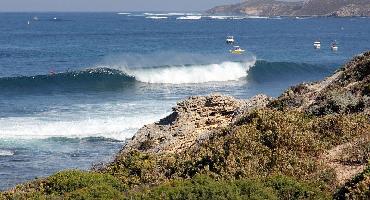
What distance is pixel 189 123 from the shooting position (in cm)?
1766

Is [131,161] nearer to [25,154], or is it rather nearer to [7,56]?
[25,154]

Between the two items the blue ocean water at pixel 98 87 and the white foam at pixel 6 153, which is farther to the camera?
the blue ocean water at pixel 98 87

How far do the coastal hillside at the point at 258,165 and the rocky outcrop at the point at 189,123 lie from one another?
141 mm

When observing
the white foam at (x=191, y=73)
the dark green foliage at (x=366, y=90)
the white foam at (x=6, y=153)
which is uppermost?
the dark green foliage at (x=366, y=90)

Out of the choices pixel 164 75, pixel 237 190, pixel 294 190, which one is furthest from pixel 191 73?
pixel 237 190

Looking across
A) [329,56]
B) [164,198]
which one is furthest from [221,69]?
[164,198]

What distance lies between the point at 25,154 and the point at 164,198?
16427mm

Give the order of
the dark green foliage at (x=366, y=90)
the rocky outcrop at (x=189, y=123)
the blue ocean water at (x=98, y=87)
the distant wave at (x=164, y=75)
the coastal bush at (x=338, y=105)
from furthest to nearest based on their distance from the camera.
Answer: the distant wave at (x=164, y=75)
the blue ocean water at (x=98, y=87)
the rocky outcrop at (x=189, y=123)
the dark green foliage at (x=366, y=90)
the coastal bush at (x=338, y=105)

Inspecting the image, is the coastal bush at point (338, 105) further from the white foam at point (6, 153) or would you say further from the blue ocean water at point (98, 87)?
the white foam at point (6, 153)

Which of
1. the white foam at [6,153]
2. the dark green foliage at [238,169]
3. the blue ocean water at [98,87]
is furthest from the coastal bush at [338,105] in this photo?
the white foam at [6,153]

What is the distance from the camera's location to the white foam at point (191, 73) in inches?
2132

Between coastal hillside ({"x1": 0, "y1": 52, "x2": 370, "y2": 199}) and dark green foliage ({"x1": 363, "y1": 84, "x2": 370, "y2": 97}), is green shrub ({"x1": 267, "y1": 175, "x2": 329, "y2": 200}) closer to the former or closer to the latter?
coastal hillside ({"x1": 0, "y1": 52, "x2": 370, "y2": 199})

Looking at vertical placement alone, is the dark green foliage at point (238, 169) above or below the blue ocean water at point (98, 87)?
above

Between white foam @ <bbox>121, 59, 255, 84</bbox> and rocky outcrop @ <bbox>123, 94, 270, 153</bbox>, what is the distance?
Result: 3433cm
